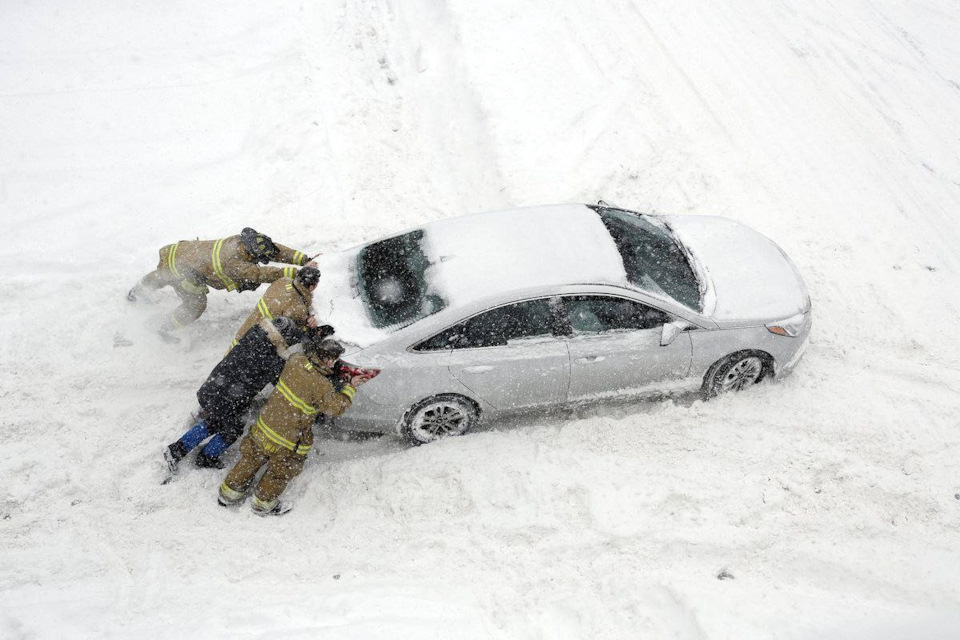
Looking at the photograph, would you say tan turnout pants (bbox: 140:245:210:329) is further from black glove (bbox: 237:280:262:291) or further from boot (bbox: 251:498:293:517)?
boot (bbox: 251:498:293:517)

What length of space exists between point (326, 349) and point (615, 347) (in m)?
2.36

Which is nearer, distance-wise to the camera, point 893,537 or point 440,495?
A: point 893,537

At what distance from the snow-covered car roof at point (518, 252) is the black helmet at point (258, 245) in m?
1.43

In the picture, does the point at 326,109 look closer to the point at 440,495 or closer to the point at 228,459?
the point at 228,459

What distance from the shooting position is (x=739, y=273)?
6422 millimetres

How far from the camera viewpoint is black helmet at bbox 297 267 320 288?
587 centimetres

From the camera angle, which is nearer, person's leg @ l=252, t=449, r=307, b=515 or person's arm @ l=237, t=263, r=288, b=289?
person's leg @ l=252, t=449, r=307, b=515

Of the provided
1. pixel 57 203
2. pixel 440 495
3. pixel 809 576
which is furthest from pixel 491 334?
pixel 57 203

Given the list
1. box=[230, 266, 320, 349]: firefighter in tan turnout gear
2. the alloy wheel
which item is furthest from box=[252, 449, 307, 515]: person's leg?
the alloy wheel

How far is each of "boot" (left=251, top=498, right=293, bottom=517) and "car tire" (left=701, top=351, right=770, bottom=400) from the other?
3.76m

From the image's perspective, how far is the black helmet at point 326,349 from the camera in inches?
198

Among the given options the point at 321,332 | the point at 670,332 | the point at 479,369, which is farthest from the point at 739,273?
the point at 321,332

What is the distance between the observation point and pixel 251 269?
6.44 m

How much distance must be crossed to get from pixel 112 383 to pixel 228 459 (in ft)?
4.75
